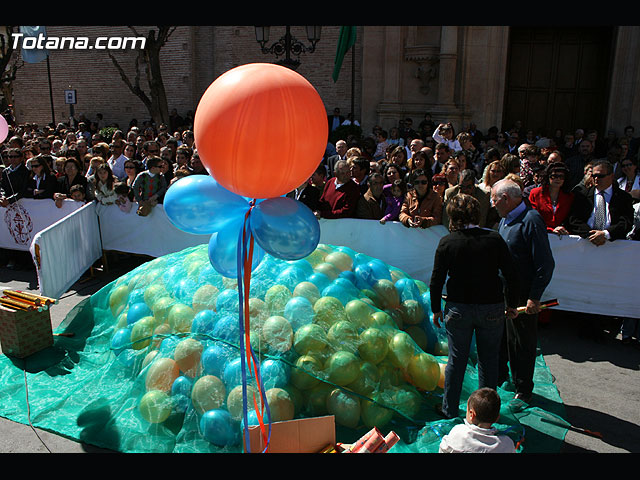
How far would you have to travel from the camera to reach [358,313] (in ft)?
15.2

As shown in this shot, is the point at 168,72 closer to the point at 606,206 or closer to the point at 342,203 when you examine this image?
the point at 342,203

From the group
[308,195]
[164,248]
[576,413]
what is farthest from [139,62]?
[576,413]

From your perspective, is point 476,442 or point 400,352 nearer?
point 476,442

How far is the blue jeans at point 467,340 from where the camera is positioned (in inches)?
161

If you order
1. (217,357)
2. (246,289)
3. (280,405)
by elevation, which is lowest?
(280,405)

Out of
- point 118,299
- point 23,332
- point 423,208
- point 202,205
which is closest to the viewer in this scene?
point 202,205

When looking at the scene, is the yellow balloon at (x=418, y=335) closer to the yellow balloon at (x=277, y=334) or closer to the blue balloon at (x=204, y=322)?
the yellow balloon at (x=277, y=334)

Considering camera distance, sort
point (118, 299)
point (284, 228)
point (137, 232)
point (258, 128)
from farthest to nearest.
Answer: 1. point (137, 232)
2. point (118, 299)
3. point (284, 228)
4. point (258, 128)

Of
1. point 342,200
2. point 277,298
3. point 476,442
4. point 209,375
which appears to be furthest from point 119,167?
point 476,442

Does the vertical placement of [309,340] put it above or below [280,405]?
above

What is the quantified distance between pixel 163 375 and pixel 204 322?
0.50 m

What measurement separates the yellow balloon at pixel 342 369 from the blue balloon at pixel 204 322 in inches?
37.2

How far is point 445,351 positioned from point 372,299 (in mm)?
789

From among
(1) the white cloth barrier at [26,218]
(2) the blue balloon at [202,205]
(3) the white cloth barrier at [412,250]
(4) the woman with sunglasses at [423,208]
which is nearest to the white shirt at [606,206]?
(3) the white cloth barrier at [412,250]
